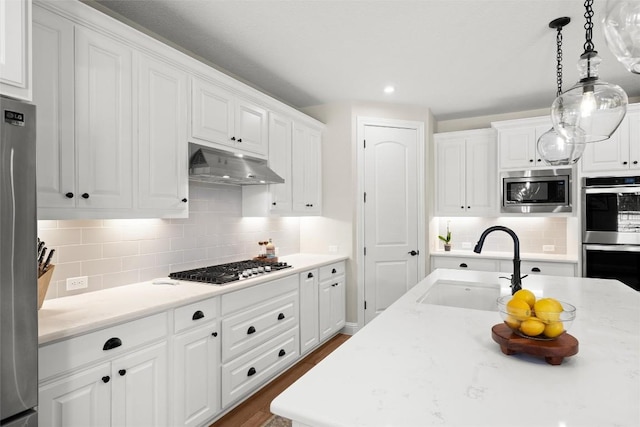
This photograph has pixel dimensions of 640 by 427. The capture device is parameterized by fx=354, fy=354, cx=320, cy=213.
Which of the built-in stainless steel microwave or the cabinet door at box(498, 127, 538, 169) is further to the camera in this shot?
the cabinet door at box(498, 127, 538, 169)

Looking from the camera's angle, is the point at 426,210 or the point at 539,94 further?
the point at 426,210

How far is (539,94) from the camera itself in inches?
156

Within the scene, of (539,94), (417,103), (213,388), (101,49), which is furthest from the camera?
(417,103)

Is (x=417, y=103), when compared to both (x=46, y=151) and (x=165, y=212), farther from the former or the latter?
(x=46, y=151)

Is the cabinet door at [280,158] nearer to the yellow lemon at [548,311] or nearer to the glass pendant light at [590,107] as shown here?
the glass pendant light at [590,107]

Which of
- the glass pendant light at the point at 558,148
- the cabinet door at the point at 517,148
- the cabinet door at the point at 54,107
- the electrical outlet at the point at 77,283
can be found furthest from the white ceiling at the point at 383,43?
the electrical outlet at the point at 77,283

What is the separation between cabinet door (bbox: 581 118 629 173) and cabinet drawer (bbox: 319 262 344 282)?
2784 millimetres

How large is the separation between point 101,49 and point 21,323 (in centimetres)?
145

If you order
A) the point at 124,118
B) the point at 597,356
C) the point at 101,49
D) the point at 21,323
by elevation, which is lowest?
the point at 597,356

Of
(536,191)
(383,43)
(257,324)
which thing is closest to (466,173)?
(536,191)

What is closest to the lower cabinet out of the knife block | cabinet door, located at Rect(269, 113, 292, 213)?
the knife block

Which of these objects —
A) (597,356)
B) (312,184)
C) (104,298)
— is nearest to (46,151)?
(104,298)

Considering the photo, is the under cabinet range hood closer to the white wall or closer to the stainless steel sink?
the white wall

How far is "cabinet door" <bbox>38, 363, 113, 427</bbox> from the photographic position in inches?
56.8
